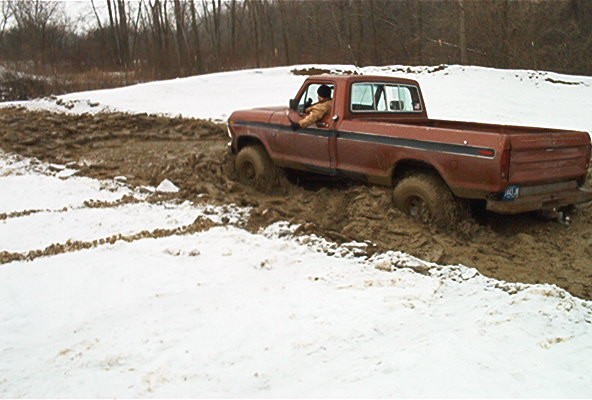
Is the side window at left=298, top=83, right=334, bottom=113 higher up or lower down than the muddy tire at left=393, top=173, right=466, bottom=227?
higher up

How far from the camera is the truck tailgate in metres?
5.53

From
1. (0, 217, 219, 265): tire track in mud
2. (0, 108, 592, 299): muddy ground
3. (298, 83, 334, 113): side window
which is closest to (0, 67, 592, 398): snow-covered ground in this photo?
(0, 217, 219, 265): tire track in mud

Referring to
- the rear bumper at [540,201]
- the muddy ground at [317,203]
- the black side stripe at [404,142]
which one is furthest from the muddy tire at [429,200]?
the rear bumper at [540,201]

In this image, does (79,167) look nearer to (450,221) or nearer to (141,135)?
(141,135)

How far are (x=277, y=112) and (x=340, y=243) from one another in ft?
9.18

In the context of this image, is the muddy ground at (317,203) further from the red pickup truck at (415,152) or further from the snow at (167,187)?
the red pickup truck at (415,152)

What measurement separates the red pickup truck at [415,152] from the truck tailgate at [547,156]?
0.03 feet

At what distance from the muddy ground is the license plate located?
562mm

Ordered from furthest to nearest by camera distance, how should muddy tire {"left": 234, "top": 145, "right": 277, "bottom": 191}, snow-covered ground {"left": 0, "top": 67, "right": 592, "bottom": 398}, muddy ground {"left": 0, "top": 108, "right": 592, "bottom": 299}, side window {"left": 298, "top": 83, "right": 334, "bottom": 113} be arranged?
1. muddy tire {"left": 234, "top": 145, "right": 277, "bottom": 191}
2. side window {"left": 298, "top": 83, "right": 334, "bottom": 113}
3. muddy ground {"left": 0, "top": 108, "right": 592, "bottom": 299}
4. snow-covered ground {"left": 0, "top": 67, "right": 592, "bottom": 398}

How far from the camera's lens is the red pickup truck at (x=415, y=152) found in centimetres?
561

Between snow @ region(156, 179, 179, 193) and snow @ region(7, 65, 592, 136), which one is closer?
snow @ region(156, 179, 179, 193)

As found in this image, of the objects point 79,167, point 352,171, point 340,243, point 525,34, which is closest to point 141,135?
point 79,167

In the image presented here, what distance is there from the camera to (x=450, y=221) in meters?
6.15

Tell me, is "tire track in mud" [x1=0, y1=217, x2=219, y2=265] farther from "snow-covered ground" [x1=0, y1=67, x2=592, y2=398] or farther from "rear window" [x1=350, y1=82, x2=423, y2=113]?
"rear window" [x1=350, y1=82, x2=423, y2=113]
